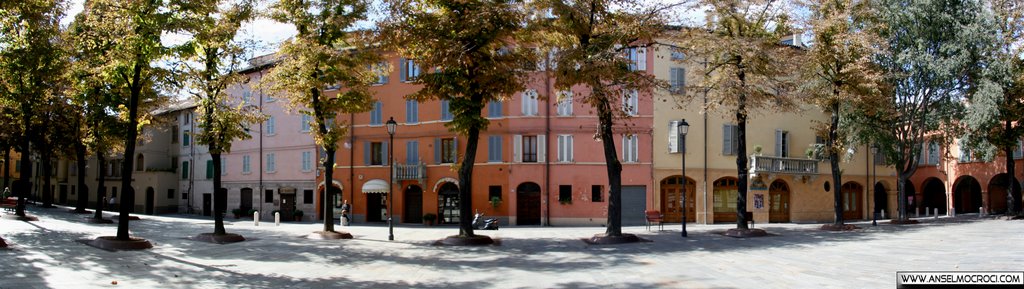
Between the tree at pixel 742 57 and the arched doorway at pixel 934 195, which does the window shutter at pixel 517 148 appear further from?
the arched doorway at pixel 934 195

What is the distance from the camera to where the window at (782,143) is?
132 ft

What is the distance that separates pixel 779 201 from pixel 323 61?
29.0 m

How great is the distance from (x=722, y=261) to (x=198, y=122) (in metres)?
18.5

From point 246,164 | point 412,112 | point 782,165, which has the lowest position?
point 782,165

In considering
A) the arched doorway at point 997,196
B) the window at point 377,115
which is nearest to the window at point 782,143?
the arched doorway at point 997,196

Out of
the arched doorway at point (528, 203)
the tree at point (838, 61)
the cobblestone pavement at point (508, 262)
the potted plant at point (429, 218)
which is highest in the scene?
the tree at point (838, 61)

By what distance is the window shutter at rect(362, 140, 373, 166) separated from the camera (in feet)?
139

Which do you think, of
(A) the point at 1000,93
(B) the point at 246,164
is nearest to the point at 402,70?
(B) the point at 246,164

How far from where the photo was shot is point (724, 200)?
39.2 meters

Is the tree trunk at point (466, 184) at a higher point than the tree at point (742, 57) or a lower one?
lower

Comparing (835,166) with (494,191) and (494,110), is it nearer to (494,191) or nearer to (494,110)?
(494,191)

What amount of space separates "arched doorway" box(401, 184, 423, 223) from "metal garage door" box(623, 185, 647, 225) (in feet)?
40.3

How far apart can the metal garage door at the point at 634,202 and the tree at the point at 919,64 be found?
11.2 m

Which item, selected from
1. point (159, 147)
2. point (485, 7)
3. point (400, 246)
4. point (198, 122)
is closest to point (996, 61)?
point (485, 7)
